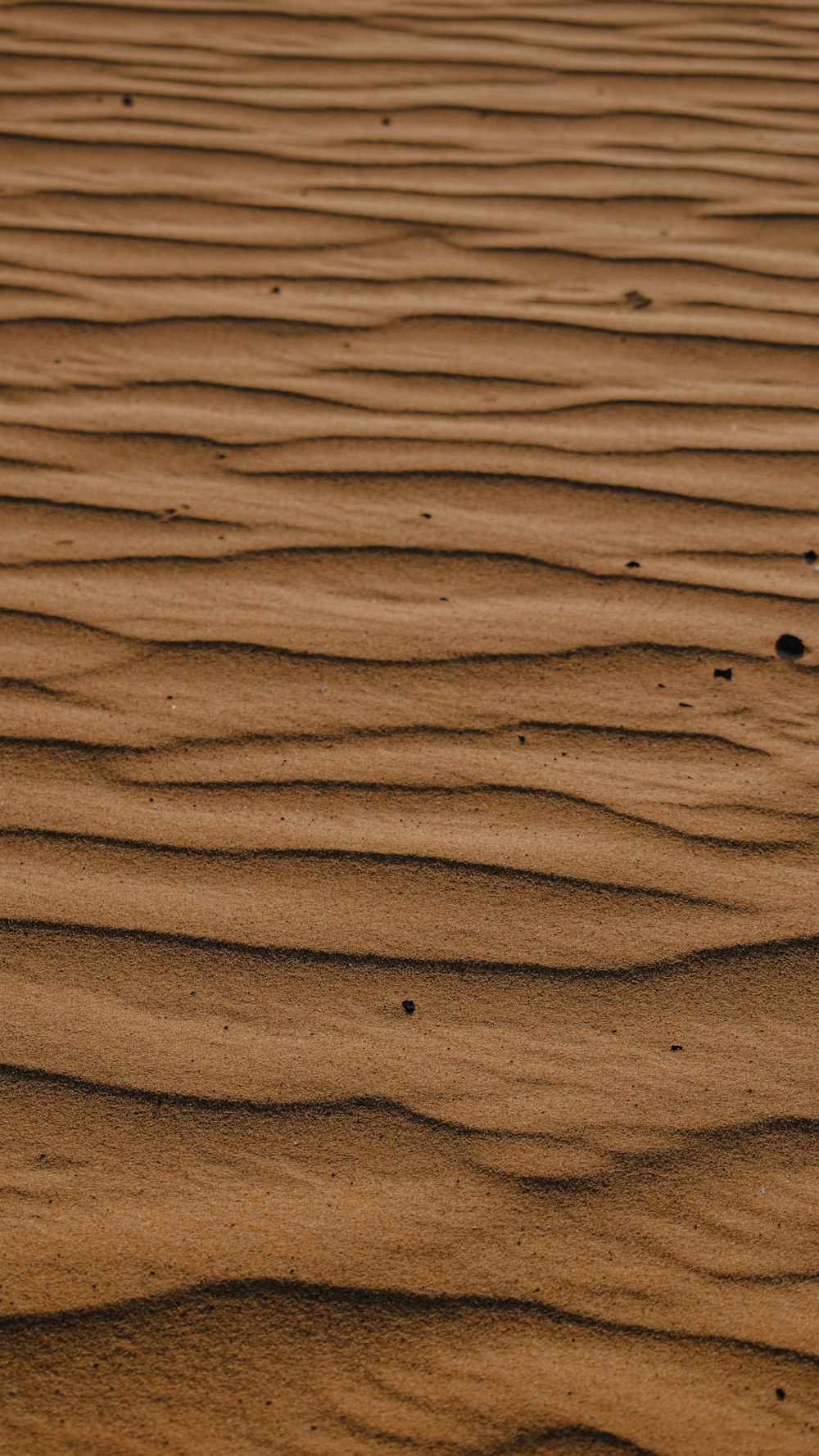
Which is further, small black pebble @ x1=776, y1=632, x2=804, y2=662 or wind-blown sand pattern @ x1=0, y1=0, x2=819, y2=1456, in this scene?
small black pebble @ x1=776, y1=632, x2=804, y2=662

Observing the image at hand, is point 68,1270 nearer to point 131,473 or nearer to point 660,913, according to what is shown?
point 660,913

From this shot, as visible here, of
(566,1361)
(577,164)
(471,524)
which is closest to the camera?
(566,1361)

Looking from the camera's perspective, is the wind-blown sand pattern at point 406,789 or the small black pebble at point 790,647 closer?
the wind-blown sand pattern at point 406,789

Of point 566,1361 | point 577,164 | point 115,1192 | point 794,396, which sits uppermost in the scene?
point 577,164

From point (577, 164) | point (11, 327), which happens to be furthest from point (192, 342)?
point (577, 164)
